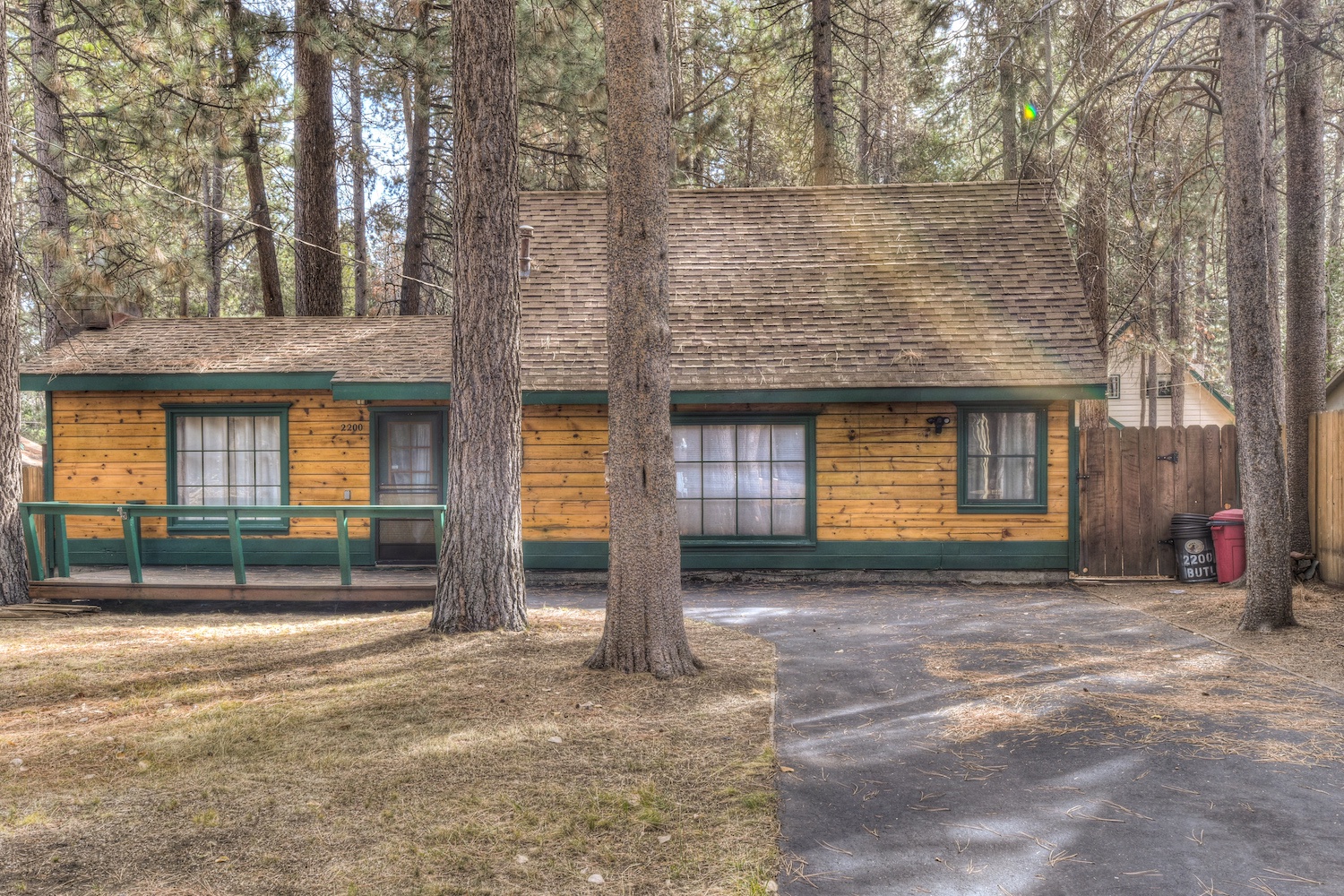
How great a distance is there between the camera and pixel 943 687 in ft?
22.3

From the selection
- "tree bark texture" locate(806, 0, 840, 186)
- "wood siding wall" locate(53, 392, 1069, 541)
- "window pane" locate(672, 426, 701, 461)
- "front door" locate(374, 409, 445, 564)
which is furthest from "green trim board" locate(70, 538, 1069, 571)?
"tree bark texture" locate(806, 0, 840, 186)

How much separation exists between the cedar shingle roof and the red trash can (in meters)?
2.21

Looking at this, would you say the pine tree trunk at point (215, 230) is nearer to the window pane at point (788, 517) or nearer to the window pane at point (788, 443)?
the window pane at point (788, 443)

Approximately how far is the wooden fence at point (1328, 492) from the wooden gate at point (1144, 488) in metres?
1.18

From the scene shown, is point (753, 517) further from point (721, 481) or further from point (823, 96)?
point (823, 96)

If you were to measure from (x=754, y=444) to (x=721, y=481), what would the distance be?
662 millimetres

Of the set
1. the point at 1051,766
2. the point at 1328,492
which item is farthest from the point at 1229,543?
the point at 1051,766

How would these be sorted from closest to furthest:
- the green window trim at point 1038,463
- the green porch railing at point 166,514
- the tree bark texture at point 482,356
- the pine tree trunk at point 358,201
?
the tree bark texture at point 482,356 → the green porch railing at point 166,514 → the green window trim at point 1038,463 → the pine tree trunk at point 358,201

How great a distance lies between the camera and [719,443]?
41.8 ft

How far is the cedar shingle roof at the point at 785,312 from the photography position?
12359mm

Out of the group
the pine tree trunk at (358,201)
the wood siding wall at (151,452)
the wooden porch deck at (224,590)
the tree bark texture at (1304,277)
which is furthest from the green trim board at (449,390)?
the pine tree trunk at (358,201)

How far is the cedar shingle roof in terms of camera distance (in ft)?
40.5

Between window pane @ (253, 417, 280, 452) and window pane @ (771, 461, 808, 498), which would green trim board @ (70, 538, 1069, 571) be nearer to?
window pane @ (771, 461, 808, 498)

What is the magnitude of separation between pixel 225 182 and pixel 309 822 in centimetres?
2693
